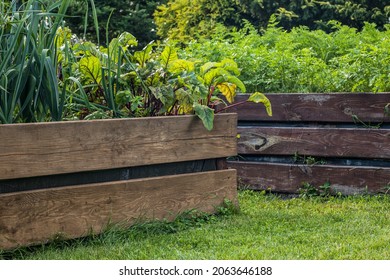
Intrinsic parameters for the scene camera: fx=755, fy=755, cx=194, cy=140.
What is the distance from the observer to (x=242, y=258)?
3.53 metres

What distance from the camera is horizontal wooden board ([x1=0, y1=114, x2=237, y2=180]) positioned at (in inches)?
143

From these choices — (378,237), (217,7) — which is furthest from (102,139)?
(217,7)

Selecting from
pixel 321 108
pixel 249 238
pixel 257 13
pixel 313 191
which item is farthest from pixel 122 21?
pixel 249 238

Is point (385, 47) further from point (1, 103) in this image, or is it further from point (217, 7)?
point (217, 7)

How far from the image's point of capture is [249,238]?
396 centimetres

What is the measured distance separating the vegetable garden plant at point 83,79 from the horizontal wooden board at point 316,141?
113 centimetres

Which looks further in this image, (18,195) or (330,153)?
(330,153)

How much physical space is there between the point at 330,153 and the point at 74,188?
2.46 m

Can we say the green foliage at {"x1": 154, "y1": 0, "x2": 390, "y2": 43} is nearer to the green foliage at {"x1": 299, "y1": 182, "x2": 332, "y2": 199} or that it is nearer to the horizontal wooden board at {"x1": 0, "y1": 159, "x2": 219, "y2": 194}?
the green foliage at {"x1": 299, "y1": 182, "x2": 332, "y2": 199}

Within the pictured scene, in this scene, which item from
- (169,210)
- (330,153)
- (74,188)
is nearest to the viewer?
(74,188)

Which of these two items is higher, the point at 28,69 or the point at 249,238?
the point at 28,69

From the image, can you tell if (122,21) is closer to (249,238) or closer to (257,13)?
(257,13)

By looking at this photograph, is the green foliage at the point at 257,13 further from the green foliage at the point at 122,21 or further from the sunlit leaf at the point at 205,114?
the sunlit leaf at the point at 205,114

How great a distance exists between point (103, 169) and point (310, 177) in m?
2.23
